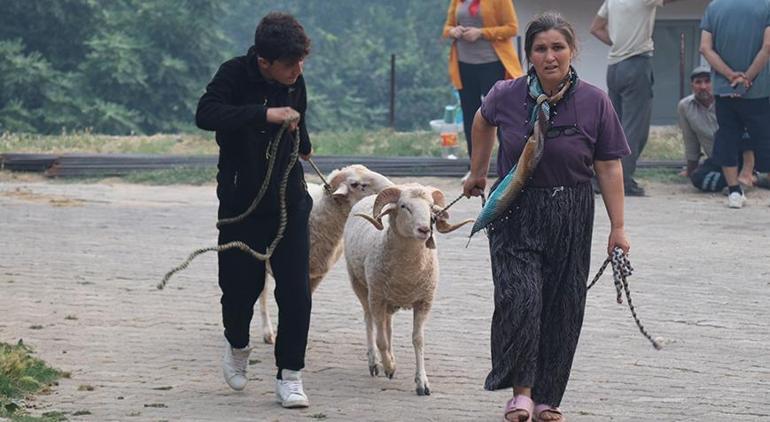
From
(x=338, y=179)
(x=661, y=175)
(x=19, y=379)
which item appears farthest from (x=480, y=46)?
(x=19, y=379)

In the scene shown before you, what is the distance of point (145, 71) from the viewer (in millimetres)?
38094

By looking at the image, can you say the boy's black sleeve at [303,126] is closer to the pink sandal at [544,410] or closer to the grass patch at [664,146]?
the pink sandal at [544,410]

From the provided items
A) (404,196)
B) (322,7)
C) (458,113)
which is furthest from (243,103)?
(322,7)

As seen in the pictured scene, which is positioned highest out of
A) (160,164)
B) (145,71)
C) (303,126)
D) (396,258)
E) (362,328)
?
(303,126)

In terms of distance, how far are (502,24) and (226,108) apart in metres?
8.34

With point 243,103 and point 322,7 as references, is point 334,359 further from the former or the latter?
point 322,7

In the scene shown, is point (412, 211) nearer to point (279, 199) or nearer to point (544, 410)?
point (279, 199)

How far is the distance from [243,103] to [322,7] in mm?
47739

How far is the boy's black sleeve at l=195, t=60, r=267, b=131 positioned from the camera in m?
7.64

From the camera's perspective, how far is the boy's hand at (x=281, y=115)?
301 inches

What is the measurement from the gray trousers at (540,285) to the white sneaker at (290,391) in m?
1.03

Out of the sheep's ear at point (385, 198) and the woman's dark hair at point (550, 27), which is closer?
the woman's dark hair at point (550, 27)

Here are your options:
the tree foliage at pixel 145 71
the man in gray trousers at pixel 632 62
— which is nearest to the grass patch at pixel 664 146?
the man in gray trousers at pixel 632 62

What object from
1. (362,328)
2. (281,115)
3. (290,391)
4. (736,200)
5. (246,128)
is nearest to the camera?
(281,115)
